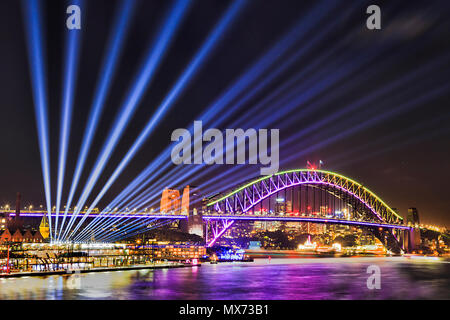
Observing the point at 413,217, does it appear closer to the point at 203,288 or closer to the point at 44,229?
the point at 44,229

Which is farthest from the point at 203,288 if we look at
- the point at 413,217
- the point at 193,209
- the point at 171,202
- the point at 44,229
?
the point at 413,217

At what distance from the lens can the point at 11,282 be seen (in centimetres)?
4059

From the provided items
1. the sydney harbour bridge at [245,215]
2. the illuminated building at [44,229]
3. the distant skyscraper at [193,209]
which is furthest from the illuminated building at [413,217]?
the illuminated building at [44,229]

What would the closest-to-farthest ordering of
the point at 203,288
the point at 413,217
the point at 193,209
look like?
1. the point at 203,288
2. the point at 193,209
3. the point at 413,217

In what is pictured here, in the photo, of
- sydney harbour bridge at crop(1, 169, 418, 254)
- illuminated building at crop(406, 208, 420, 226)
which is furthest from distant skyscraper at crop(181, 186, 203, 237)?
illuminated building at crop(406, 208, 420, 226)

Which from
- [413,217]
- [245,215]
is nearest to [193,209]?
[245,215]

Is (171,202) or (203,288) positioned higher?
(171,202)

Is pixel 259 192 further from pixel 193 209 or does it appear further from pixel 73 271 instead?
pixel 73 271

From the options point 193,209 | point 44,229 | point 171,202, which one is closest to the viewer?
point 193,209

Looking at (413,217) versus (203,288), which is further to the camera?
(413,217)

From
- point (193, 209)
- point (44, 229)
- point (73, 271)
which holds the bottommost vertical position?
point (73, 271)
